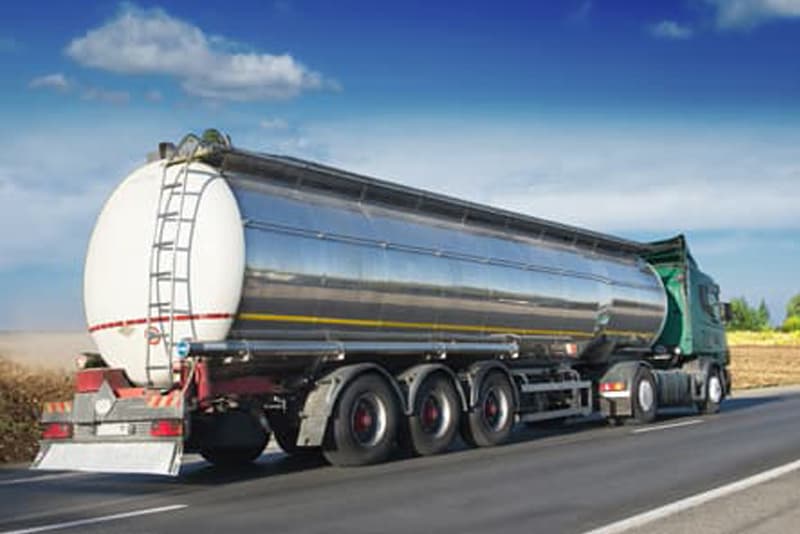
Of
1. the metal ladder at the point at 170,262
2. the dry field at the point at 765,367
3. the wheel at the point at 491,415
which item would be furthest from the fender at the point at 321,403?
the dry field at the point at 765,367

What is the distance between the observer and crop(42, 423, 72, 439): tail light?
10.9 metres

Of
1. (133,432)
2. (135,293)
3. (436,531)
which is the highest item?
(135,293)

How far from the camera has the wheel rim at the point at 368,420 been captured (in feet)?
38.5

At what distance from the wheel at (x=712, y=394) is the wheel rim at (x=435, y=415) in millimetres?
9301

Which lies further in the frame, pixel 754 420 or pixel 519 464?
pixel 754 420

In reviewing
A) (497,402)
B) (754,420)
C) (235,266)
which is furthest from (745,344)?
(235,266)

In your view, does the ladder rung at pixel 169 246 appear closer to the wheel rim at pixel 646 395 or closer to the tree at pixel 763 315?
the wheel rim at pixel 646 395

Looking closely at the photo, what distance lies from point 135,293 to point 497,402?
5.86m

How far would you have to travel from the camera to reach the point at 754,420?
18.6m

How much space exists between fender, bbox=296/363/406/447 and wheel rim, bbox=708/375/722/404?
1165cm

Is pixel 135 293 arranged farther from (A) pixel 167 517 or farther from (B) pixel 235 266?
Answer: (A) pixel 167 517

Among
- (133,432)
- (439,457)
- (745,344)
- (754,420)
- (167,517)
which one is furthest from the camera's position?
(745,344)

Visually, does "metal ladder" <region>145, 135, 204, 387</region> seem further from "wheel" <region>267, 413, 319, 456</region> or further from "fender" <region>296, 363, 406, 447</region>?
"wheel" <region>267, 413, 319, 456</region>

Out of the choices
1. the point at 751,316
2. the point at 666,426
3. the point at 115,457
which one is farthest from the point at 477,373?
the point at 751,316
